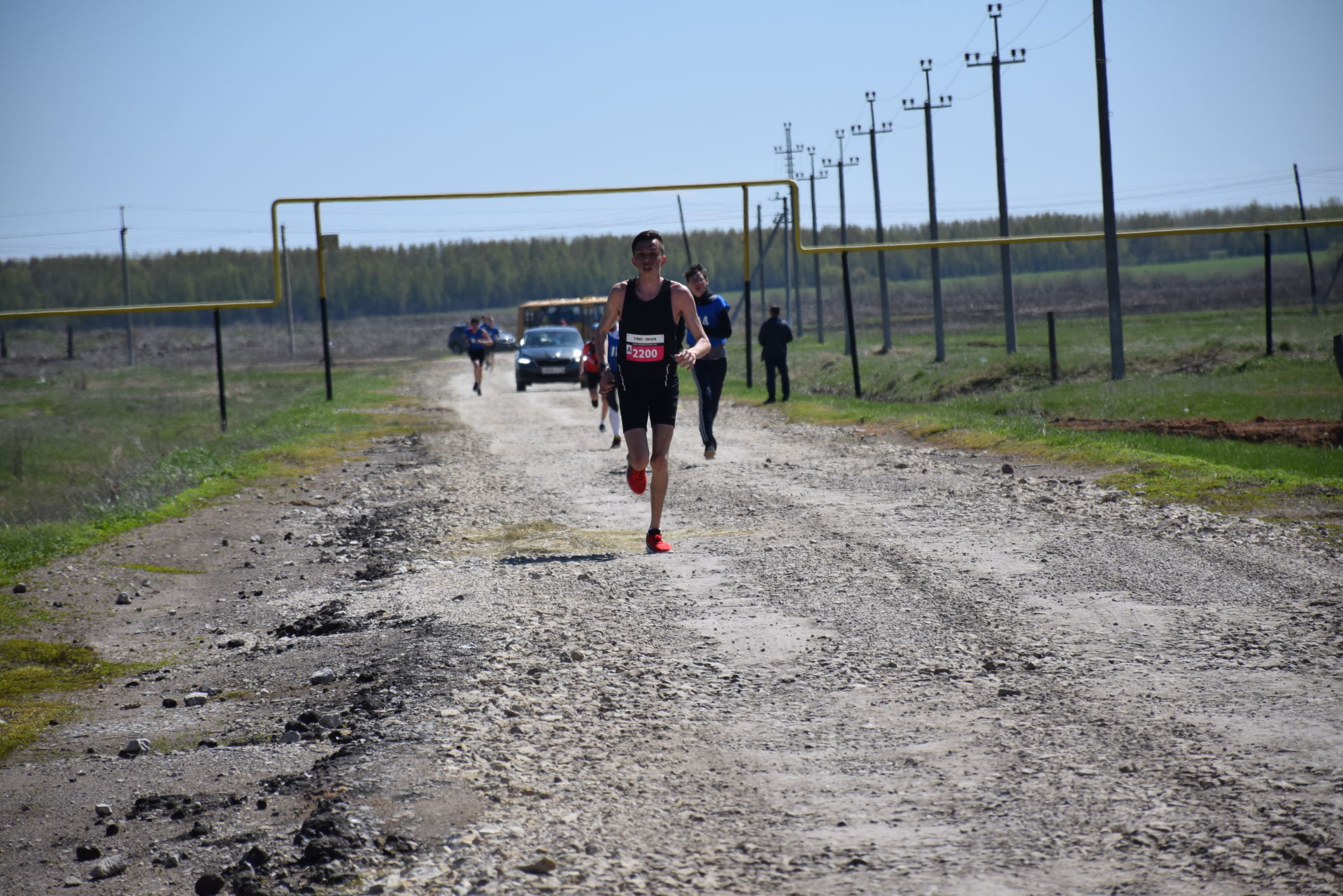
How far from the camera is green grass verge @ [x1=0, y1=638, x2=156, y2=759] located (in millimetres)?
5262

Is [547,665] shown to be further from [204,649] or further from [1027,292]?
[1027,292]

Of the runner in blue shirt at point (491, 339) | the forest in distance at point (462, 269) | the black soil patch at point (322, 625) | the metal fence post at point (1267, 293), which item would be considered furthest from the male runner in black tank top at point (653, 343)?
the forest in distance at point (462, 269)

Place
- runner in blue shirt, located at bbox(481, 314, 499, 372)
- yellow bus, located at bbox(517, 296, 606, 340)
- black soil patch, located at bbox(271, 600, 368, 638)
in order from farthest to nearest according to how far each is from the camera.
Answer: yellow bus, located at bbox(517, 296, 606, 340)
runner in blue shirt, located at bbox(481, 314, 499, 372)
black soil patch, located at bbox(271, 600, 368, 638)

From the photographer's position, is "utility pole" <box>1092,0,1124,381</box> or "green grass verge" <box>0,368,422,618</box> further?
"utility pole" <box>1092,0,1124,381</box>

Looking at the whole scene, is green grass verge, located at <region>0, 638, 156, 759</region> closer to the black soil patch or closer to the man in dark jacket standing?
the black soil patch

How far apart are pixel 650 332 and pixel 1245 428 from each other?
9.26m

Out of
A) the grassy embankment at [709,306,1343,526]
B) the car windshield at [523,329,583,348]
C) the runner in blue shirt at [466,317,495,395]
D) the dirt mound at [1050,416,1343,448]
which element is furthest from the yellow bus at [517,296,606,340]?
the dirt mound at [1050,416,1343,448]

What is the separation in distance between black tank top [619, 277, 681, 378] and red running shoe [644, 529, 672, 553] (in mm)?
1037

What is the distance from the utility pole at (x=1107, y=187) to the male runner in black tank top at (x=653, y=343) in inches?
618

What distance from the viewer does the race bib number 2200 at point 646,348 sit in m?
8.19

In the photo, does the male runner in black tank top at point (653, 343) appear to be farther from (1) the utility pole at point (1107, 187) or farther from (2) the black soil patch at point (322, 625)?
(1) the utility pole at point (1107, 187)

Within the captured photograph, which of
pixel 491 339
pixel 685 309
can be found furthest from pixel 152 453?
pixel 685 309

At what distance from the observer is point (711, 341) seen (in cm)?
1255

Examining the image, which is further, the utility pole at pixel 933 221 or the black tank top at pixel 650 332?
the utility pole at pixel 933 221
